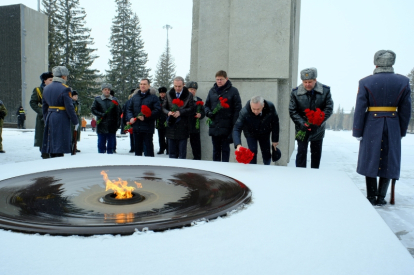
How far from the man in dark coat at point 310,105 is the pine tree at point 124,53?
36.7 m

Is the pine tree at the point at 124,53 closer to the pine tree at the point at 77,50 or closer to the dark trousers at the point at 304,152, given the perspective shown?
the pine tree at the point at 77,50

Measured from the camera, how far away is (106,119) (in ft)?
25.9

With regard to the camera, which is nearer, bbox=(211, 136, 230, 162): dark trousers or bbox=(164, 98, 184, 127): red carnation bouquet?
bbox=(211, 136, 230, 162): dark trousers

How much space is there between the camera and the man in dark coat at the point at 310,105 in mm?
5062

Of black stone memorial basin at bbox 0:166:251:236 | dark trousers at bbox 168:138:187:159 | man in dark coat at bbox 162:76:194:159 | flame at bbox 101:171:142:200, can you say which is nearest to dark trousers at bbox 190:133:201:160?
man in dark coat at bbox 162:76:194:159

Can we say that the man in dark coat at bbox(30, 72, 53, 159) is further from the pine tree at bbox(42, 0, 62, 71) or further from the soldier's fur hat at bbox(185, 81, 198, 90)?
the pine tree at bbox(42, 0, 62, 71)

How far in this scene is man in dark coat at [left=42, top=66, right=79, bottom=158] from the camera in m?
5.56

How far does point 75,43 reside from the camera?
3684 cm

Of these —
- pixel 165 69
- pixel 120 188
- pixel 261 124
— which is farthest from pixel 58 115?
pixel 165 69

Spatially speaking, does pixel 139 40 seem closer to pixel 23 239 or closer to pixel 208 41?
pixel 208 41

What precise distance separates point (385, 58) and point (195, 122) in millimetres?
3989

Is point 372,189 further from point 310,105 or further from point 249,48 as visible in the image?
point 249,48

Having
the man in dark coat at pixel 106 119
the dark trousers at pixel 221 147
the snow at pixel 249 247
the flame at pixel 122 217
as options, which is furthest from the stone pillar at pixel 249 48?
the flame at pixel 122 217

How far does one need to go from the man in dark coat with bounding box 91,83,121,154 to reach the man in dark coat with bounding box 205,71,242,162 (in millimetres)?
2811
